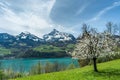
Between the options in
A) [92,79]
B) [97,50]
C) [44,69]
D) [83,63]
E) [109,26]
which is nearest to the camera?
[92,79]

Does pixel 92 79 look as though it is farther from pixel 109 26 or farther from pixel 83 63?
pixel 109 26

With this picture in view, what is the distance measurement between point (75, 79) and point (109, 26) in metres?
77.5

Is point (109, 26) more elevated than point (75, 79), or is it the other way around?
point (109, 26)

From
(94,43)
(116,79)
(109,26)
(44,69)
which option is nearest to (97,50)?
(94,43)

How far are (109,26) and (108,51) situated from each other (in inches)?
2726

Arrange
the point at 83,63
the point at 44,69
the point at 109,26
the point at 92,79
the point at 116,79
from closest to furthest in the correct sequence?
1. the point at 116,79
2. the point at 92,79
3. the point at 83,63
4. the point at 109,26
5. the point at 44,69

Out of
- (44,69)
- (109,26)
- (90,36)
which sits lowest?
(44,69)

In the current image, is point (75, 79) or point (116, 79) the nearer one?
point (116, 79)

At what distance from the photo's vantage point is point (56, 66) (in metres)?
116

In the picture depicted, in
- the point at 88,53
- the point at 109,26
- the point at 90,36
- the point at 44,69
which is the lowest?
the point at 44,69

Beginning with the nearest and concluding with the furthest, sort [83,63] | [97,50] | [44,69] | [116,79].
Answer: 1. [116,79]
2. [97,50]
3. [83,63]
4. [44,69]

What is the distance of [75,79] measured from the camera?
28.1 meters

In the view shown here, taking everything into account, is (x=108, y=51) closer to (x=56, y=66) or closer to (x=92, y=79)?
(x=92, y=79)

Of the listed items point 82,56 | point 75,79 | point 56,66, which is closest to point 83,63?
point 56,66
